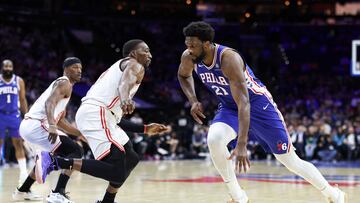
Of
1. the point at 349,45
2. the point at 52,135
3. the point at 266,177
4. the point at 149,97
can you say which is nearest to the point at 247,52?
the point at 349,45

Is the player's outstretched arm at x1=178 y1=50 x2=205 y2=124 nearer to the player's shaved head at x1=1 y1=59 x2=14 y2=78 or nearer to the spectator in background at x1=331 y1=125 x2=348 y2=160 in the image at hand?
the player's shaved head at x1=1 y1=59 x2=14 y2=78

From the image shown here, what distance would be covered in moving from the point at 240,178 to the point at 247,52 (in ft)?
61.3

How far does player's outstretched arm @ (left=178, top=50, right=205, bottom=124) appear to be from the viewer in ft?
19.2

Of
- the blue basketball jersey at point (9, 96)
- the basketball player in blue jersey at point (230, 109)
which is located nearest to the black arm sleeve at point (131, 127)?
the basketball player in blue jersey at point (230, 109)

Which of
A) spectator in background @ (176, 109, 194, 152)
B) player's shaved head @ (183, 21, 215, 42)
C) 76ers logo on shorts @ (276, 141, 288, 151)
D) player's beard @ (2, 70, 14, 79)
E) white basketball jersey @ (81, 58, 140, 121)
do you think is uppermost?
player's shaved head @ (183, 21, 215, 42)

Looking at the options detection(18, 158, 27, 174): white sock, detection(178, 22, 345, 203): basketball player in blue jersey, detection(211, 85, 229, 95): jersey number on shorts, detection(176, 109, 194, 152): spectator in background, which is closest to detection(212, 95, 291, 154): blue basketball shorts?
detection(178, 22, 345, 203): basketball player in blue jersey

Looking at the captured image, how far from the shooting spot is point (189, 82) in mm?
6047

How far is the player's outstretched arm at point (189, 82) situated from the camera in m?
5.85

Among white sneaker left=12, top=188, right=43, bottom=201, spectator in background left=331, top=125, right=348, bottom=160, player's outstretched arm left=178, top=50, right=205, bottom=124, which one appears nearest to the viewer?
player's outstretched arm left=178, top=50, right=205, bottom=124

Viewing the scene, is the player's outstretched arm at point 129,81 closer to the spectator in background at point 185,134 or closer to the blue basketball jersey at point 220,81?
the blue basketball jersey at point 220,81

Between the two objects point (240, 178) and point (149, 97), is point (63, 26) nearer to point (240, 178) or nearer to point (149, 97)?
point (149, 97)

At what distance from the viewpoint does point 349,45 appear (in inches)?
1133

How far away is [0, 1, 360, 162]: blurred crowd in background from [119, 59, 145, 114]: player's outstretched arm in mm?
9660

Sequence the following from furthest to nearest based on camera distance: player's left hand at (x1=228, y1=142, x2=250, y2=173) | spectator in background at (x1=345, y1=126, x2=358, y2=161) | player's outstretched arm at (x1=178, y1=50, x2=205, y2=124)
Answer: spectator in background at (x1=345, y1=126, x2=358, y2=161) < player's outstretched arm at (x1=178, y1=50, x2=205, y2=124) < player's left hand at (x1=228, y1=142, x2=250, y2=173)
